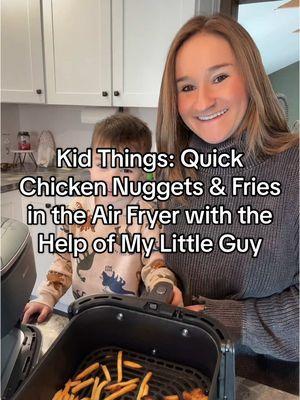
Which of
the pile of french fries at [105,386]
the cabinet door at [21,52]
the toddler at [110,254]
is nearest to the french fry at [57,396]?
the pile of french fries at [105,386]

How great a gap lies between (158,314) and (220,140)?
50 centimetres

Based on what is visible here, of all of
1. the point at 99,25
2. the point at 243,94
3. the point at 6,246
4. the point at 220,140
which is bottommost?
the point at 6,246

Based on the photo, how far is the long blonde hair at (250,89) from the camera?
0.80m

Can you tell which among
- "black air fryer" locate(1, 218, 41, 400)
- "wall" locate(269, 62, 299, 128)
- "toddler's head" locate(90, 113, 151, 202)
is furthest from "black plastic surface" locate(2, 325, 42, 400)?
"wall" locate(269, 62, 299, 128)

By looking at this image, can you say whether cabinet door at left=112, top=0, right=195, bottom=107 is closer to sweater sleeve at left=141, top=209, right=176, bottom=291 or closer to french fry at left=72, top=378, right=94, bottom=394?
sweater sleeve at left=141, top=209, right=176, bottom=291

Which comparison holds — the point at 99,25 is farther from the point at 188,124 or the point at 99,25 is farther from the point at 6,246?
the point at 6,246

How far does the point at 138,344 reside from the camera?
538mm

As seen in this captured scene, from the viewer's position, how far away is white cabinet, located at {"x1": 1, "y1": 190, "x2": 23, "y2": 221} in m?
1.88

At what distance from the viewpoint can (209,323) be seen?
46cm

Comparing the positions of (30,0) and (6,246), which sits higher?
(30,0)

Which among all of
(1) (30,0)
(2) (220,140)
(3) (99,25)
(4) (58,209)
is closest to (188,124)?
(2) (220,140)

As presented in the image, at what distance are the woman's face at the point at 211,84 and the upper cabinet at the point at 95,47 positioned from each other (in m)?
0.95

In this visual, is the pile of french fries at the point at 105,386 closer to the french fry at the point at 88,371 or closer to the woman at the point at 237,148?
the french fry at the point at 88,371

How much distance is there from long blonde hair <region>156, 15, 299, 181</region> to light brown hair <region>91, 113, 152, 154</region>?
0.12m
